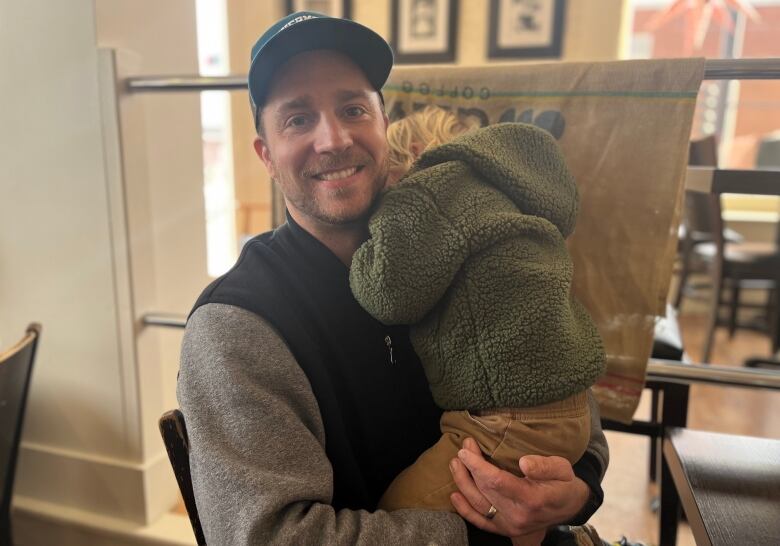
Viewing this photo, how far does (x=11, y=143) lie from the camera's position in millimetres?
1432

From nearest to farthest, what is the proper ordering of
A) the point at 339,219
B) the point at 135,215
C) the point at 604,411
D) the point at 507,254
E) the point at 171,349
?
the point at 507,254 → the point at 339,219 → the point at 604,411 → the point at 135,215 → the point at 171,349

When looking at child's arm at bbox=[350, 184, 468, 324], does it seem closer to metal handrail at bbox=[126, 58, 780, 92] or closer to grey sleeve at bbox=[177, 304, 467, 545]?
grey sleeve at bbox=[177, 304, 467, 545]

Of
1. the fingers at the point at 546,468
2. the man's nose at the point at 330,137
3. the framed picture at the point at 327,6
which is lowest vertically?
the fingers at the point at 546,468

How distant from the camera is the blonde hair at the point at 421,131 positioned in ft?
3.65

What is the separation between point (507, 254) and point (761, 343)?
11.4 feet

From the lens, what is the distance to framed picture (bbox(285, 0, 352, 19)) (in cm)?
384

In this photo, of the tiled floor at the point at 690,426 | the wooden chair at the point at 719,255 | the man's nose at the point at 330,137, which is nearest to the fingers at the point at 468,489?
the man's nose at the point at 330,137

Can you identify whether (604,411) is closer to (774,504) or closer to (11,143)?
(774,504)

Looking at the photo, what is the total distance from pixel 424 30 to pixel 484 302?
3396 mm

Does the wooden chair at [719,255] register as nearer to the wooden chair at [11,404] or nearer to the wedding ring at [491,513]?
the wedding ring at [491,513]

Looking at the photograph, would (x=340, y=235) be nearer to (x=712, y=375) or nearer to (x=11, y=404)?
(x=712, y=375)

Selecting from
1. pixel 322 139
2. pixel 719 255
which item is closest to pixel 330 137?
pixel 322 139

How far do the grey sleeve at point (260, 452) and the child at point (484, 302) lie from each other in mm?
79

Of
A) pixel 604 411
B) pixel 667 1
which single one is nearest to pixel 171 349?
pixel 604 411
